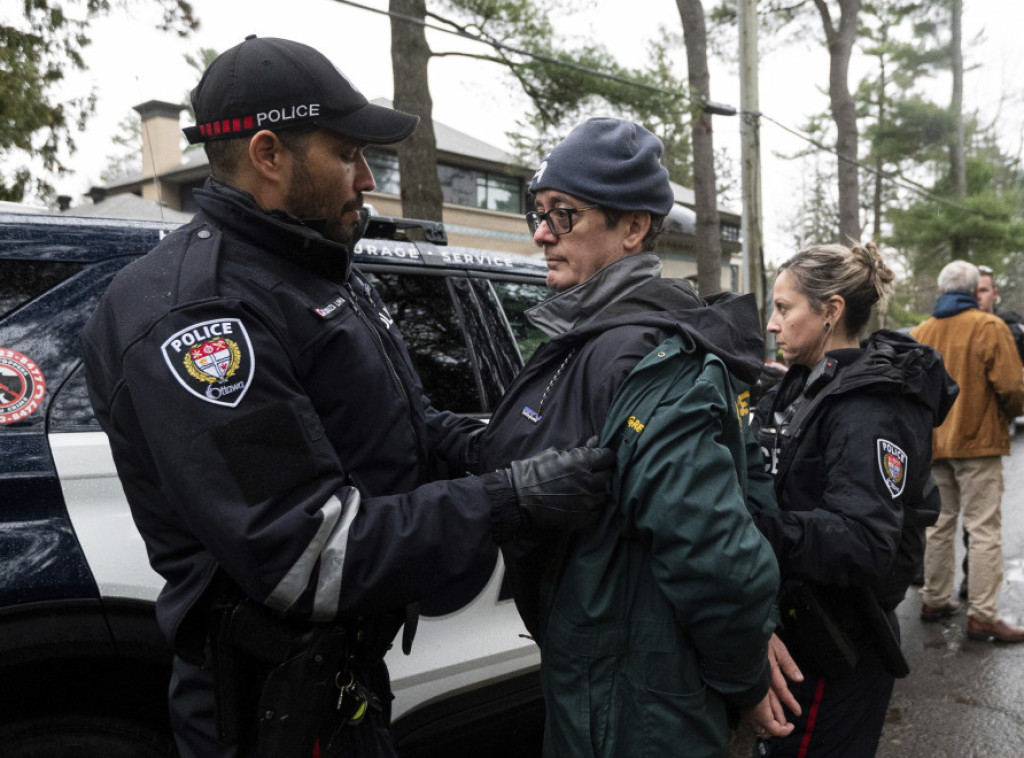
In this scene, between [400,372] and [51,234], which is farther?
[51,234]

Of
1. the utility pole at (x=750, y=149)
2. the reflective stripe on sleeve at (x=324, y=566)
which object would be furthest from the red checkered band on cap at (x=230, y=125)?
the utility pole at (x=750, y=149)

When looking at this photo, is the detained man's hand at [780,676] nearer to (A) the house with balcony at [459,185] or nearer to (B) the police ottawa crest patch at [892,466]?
(B) the police ottawa crest patch at [892,466]

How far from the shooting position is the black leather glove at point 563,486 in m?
1.40

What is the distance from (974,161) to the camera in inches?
1088

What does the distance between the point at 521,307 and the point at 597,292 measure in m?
1.25

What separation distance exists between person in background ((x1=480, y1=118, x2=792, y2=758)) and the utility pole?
8434mm

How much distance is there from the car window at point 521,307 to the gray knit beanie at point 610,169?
1126 mm

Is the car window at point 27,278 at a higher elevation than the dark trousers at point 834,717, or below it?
higher

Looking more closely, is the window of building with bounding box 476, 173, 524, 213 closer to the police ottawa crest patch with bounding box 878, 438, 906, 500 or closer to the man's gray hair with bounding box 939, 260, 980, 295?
the man's gray hair with bounding box 939, 260, 980, 295

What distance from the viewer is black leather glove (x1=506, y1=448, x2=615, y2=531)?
1396 millimetres

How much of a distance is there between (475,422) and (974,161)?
31132 mm

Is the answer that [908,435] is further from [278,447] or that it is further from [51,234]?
[51,234]

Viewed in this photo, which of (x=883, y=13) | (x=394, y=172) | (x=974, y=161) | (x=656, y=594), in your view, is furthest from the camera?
(x=974, y=161)

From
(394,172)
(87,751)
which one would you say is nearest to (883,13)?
(394,172)
